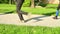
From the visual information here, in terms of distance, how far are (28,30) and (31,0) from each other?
17.7 metres

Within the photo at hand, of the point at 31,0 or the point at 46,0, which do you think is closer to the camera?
the point at 31,0

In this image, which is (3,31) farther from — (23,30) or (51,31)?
(51,31)

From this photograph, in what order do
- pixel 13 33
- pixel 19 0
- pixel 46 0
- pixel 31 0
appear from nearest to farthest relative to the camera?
1. pixel 13 33
2. pixel 19 0
3. pixel 31 0
4. pixel 46 0

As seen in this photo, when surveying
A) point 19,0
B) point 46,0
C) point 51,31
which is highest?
point 19,0

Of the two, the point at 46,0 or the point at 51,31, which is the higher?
the point at 51,31

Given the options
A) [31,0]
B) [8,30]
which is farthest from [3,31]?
[31,0]

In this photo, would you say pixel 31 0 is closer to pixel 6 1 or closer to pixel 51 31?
pixel 6 1

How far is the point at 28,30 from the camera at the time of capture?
828 cm

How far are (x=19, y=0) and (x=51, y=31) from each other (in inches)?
106

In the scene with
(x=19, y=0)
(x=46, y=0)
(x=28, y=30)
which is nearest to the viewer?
(x=28, y=30)

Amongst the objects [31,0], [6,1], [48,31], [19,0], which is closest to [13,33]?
[48,31]

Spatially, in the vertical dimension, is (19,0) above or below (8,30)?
above

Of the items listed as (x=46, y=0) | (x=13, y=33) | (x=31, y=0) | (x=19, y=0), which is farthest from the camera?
(x=46, y=0)

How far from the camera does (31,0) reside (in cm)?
2584
